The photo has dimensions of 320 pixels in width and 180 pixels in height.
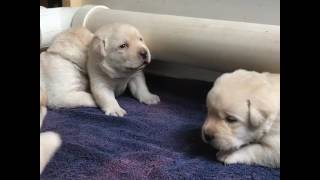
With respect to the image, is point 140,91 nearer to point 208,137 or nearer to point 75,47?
point 75,47

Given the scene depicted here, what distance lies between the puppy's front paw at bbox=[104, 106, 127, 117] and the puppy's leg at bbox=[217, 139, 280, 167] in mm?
678

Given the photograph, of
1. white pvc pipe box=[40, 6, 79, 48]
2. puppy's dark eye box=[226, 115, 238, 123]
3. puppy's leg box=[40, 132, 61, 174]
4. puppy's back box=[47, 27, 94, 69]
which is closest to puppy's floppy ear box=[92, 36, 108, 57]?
puppy's back box=[47, 27, 94, 69]

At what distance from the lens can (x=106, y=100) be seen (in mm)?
2166

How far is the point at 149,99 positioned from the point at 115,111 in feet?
0.93

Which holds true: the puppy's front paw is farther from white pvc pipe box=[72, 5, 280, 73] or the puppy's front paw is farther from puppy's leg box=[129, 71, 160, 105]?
white pvc pipe box=[72, 5, 280, 73]

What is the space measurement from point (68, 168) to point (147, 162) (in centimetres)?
29

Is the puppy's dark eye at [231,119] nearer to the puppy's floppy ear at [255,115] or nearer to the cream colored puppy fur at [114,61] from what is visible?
the puppy's floppy ear at [255,115]

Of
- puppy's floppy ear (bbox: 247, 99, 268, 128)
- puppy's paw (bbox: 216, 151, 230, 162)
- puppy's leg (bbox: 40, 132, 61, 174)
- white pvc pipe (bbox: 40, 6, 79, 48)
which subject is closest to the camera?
puppy's leg (bbox: 40, 132, 61, 174)

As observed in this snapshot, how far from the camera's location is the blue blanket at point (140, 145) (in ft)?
4.80

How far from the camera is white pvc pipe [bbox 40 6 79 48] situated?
260 centimetres

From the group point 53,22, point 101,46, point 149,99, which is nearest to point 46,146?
point 101,46

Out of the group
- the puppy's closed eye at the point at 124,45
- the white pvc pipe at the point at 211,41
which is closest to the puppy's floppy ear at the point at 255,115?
the white pvc pipe at the point at 211,41
